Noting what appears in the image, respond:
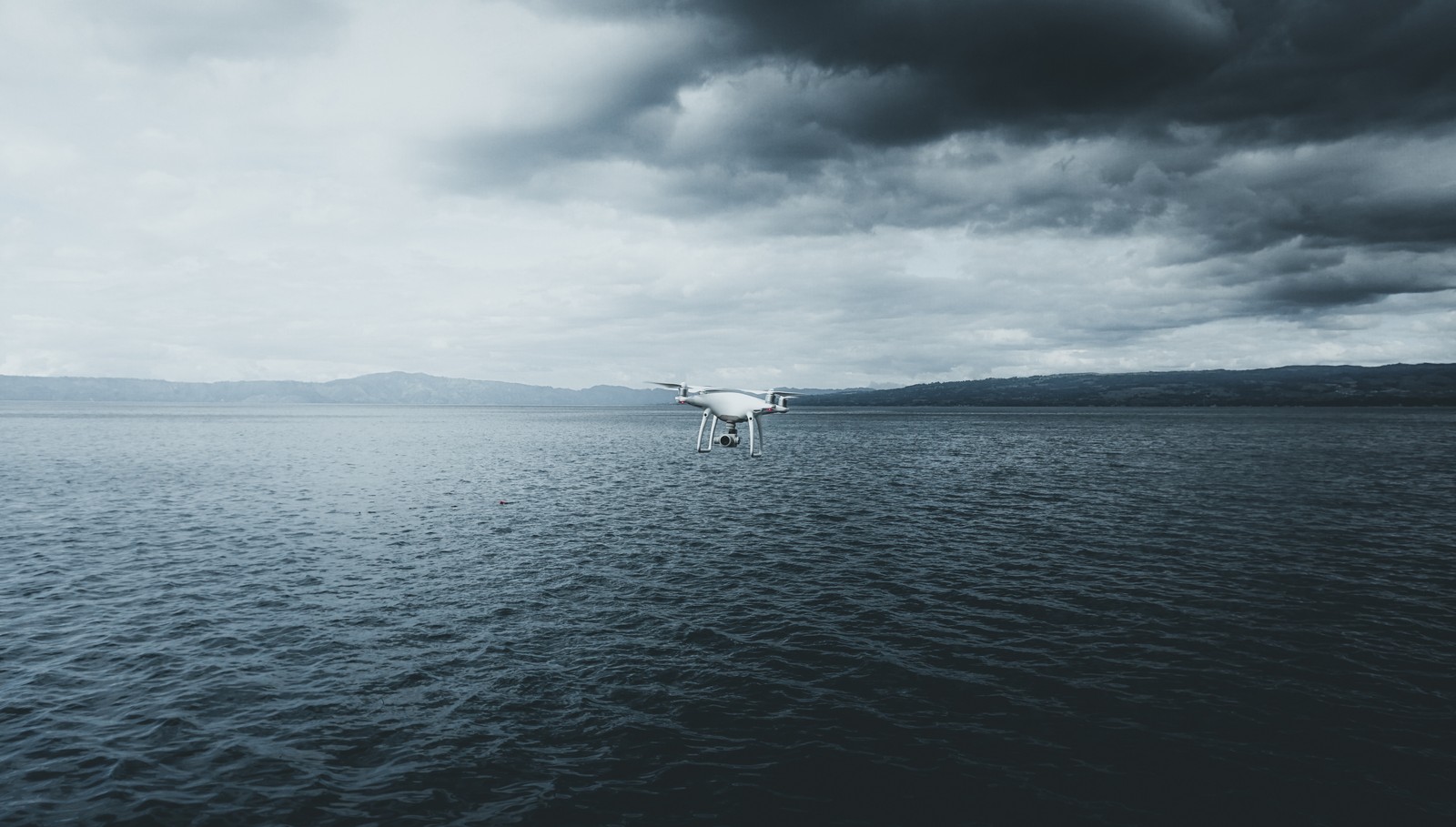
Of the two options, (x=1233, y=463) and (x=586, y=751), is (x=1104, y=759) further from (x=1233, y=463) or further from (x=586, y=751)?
(x=1233, y=463)

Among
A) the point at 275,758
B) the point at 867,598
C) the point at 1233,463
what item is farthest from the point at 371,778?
the point at 1233,463

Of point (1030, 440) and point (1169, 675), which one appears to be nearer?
point (1169, 675)

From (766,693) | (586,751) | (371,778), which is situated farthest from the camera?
(766,693)

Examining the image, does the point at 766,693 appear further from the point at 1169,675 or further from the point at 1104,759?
the point at 1169,675

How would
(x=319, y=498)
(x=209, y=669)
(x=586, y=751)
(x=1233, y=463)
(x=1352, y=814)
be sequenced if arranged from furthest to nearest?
(x=1233, y=463) < (x=319, y=498) < (x=209, y=669) < (x=586, y=751) < (x=1352, y=814)

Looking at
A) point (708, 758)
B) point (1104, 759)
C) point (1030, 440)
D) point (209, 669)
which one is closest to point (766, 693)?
point (708, 758)

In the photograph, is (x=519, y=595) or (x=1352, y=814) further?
(x=519, y=595)
